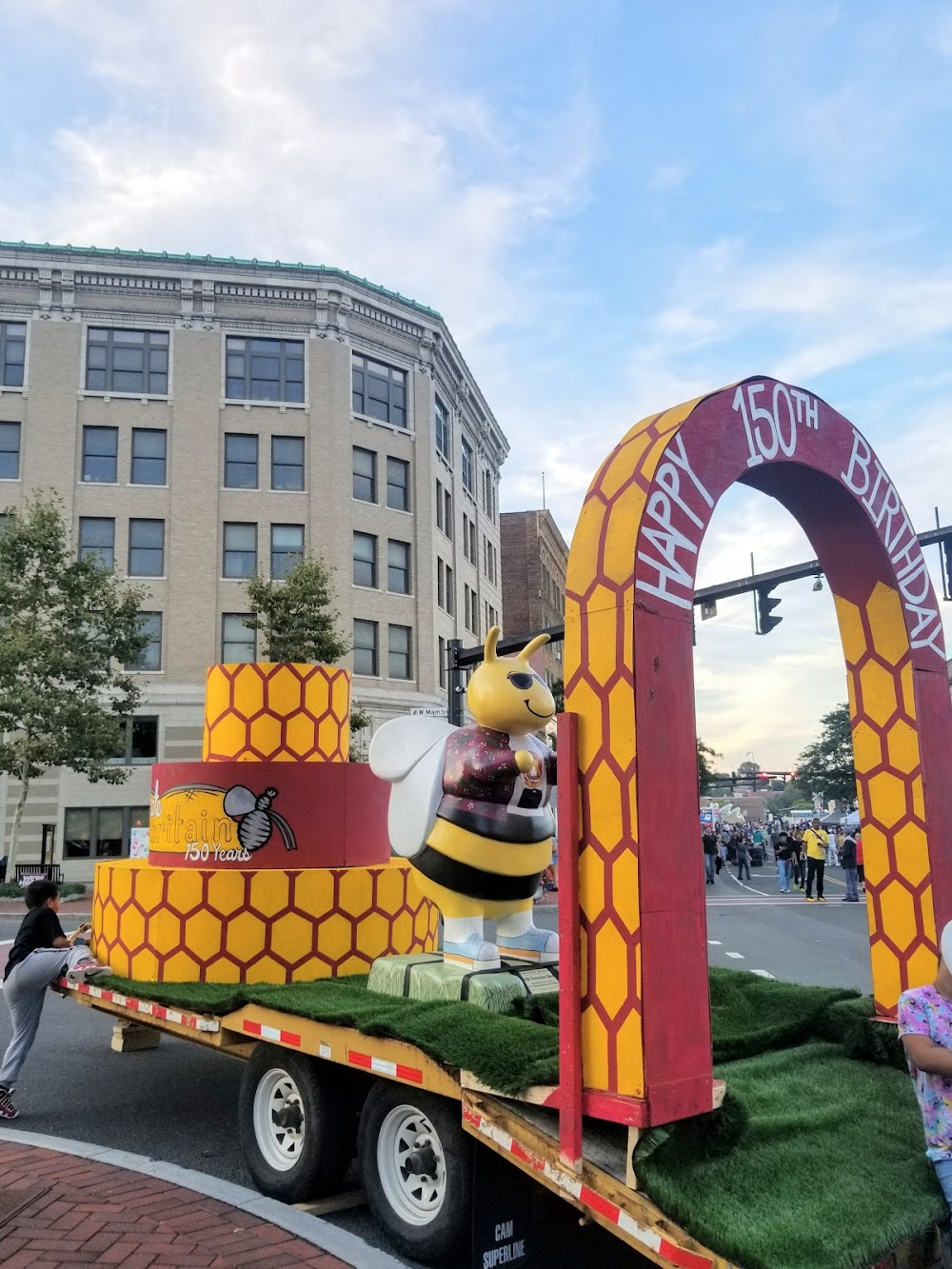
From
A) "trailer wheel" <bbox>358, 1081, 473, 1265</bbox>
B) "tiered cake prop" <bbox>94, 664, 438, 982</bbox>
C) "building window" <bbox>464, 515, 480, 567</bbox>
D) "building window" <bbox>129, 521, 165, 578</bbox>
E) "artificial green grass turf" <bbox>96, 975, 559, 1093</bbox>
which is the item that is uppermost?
"building window" <bbox>464, 515, 480, 567</bbox>

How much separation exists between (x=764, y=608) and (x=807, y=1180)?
30.7 feet

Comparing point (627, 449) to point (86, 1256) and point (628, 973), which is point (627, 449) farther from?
point (86, 1256)

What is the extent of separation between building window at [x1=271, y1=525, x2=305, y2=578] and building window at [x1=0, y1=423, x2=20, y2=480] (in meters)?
7.66

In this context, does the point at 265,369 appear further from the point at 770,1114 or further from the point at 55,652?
the point at 770,1114

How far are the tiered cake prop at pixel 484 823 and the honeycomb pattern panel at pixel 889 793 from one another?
1.71 metres

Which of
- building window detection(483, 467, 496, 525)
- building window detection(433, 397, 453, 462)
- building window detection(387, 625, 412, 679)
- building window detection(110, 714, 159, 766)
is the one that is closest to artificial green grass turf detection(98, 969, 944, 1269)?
building window detection(110, 714, 159, 766)

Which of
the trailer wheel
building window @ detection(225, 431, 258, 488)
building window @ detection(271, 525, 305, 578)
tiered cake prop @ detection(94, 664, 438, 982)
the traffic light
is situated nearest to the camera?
the trailer wheel

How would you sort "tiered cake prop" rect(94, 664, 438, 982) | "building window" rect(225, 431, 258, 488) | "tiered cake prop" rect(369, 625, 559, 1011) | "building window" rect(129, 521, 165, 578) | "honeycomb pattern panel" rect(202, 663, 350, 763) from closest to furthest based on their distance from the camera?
"tiered cake prop" rect(369, 625, 559, 1011), "tiered cake prop" rect(94, 664, 438, 982), "honeycomb pattern panel" rect(202, 663, 350, 763), "building window" rect(129, 521, 165, 578), "building window" rect(225, 431, 258, 488)

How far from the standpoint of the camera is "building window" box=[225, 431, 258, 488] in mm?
31125

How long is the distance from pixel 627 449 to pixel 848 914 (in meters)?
18.2

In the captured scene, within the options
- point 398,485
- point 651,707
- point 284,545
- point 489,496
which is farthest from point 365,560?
point 651,707

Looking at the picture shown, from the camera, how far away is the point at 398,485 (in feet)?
111

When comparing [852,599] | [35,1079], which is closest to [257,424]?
[35,1079]

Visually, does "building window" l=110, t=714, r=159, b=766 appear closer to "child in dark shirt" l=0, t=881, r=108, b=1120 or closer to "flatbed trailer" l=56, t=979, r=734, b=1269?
"child in dark shirt" l=0, t=881, r=108, b=1120
